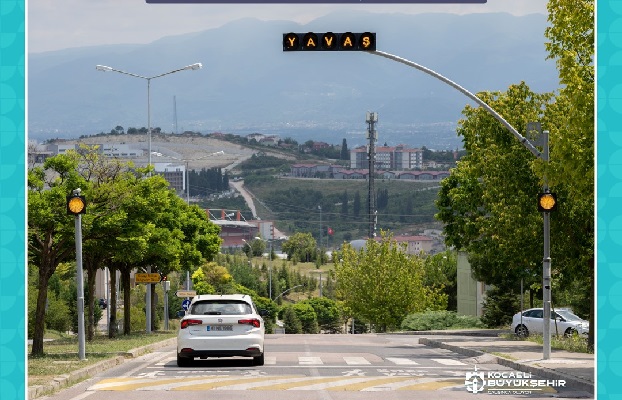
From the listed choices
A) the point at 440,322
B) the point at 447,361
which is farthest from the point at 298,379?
the point at 440,322

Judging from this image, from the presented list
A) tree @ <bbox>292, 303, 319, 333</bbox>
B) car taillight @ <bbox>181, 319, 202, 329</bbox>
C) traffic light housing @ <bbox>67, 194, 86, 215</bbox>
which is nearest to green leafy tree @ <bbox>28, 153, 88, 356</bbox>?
traffic light housing @ <bbox>67, 194, 86, 215</bbox>

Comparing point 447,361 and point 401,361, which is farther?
point 447,361

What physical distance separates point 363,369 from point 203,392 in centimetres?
735

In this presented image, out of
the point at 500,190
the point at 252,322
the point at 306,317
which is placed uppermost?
the point at 500,190

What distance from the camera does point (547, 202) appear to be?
91.9 feet

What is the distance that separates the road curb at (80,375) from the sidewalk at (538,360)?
9013 mm

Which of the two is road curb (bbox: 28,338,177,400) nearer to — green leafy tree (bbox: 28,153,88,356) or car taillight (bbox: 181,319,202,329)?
car taillight (bbox: 181,319,202,329)

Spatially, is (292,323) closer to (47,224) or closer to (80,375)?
(47,224)

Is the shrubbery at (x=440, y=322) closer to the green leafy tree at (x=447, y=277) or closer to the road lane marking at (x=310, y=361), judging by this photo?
the green leafy tree at (x=447, y=277)

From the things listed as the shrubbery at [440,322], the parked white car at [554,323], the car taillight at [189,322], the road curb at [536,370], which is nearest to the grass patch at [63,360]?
the car taillight at [189,322]

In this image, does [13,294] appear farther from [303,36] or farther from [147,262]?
[147,262]

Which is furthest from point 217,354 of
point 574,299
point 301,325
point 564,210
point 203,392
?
point 301,325

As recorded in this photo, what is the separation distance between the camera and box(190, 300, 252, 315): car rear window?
27.7 meters

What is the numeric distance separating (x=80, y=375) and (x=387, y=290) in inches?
2748
